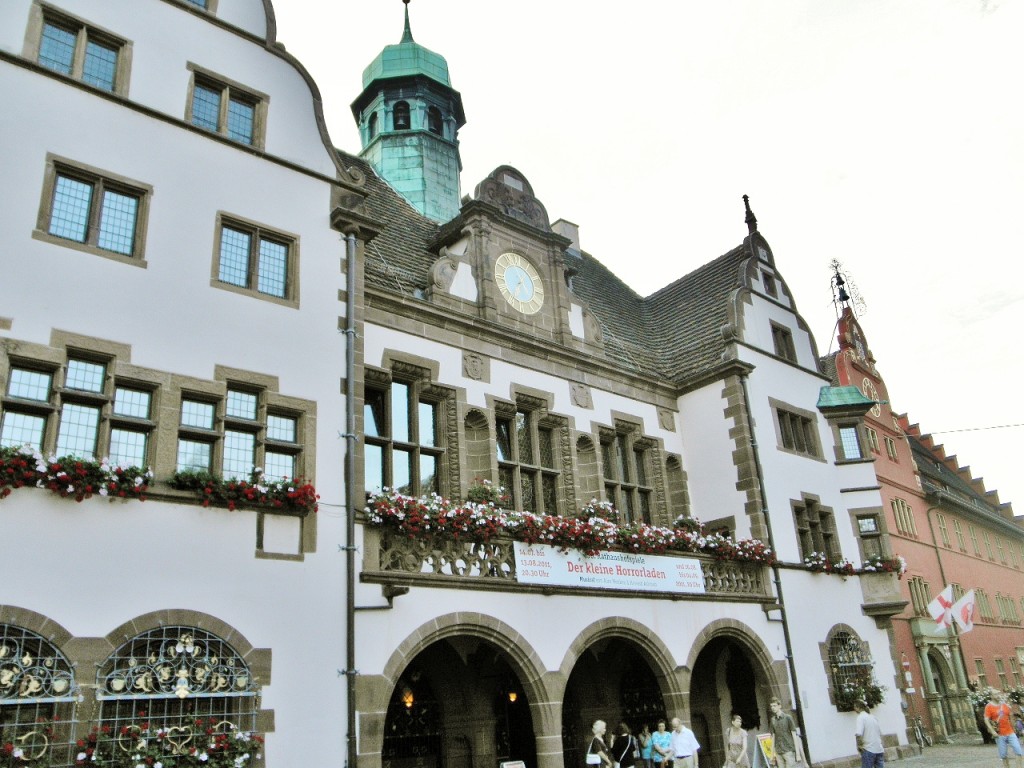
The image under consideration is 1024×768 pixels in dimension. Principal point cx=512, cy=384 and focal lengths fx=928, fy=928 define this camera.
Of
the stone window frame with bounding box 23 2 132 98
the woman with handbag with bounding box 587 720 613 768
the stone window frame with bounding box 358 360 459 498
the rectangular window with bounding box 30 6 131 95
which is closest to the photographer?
the stone window frame with bounding box 23 2 132 98

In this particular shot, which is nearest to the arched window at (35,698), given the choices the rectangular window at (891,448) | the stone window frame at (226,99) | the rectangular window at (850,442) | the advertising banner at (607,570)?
the advertising banner at (607,570)

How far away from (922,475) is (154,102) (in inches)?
1468

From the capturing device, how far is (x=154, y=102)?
522 inches

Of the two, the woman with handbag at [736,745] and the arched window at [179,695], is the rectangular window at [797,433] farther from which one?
the arched window at [179,695]

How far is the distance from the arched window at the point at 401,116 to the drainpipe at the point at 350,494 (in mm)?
11020

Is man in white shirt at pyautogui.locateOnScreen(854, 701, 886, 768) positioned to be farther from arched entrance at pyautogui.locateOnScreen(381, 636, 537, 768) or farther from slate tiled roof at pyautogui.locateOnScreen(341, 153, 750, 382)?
slate tiled roof at pyautogui.locateOnScreen(341, 153, 750, 382)

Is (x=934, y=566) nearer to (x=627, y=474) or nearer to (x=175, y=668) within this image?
(x=627, y=474)

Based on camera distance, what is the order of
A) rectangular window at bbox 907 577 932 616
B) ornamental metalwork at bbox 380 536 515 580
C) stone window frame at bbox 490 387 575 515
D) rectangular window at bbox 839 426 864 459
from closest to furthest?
1. ornamental metalwork at bbox 380 536 515 580
2. stone window frame at bbox 490 387 575 515
3. rectangular window at bbox 839 426 864 459
4. rectangular window at bbox 907 577 932 616

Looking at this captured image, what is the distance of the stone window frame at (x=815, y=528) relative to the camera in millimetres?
22094

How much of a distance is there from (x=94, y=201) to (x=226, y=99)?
2.97 metres

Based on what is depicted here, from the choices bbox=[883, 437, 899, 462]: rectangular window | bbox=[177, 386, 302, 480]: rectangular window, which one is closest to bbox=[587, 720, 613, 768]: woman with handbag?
bbox=[177, 386, 302, 480]: rectangular window

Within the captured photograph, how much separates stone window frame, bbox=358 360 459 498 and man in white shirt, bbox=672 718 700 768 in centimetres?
549

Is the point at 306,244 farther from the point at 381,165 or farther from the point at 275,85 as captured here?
the point at 381,165

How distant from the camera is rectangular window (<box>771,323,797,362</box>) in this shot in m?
24.6
